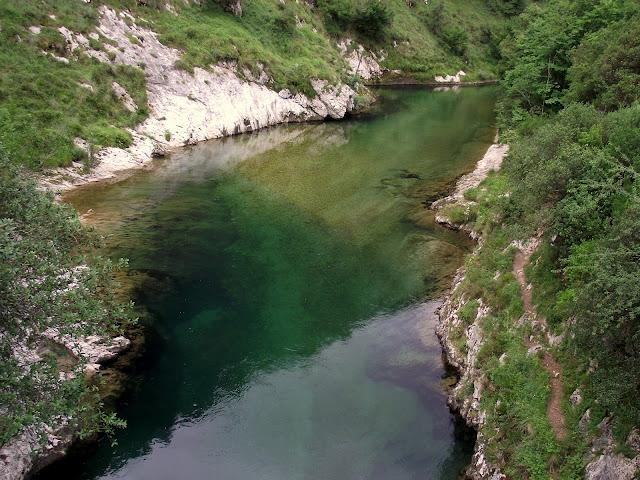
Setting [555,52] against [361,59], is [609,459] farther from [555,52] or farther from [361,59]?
[361,59]

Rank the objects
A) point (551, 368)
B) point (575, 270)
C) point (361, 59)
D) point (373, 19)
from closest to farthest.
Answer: point (551, 368), point (575, 270), point (361, 59), point (373, 19)

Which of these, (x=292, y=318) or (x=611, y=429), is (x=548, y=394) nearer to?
(x=611, y=429)

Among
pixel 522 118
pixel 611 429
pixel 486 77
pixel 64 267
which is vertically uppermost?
pixel 486 77

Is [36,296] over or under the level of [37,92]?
under

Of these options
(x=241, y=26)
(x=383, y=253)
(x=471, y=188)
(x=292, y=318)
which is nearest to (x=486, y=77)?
(x=241, y=26)

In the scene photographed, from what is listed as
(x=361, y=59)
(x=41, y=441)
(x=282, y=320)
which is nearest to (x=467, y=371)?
(x=282, y=320)

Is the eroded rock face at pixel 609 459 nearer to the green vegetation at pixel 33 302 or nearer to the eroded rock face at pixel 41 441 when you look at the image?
the green vegetation at pixel 33 302
